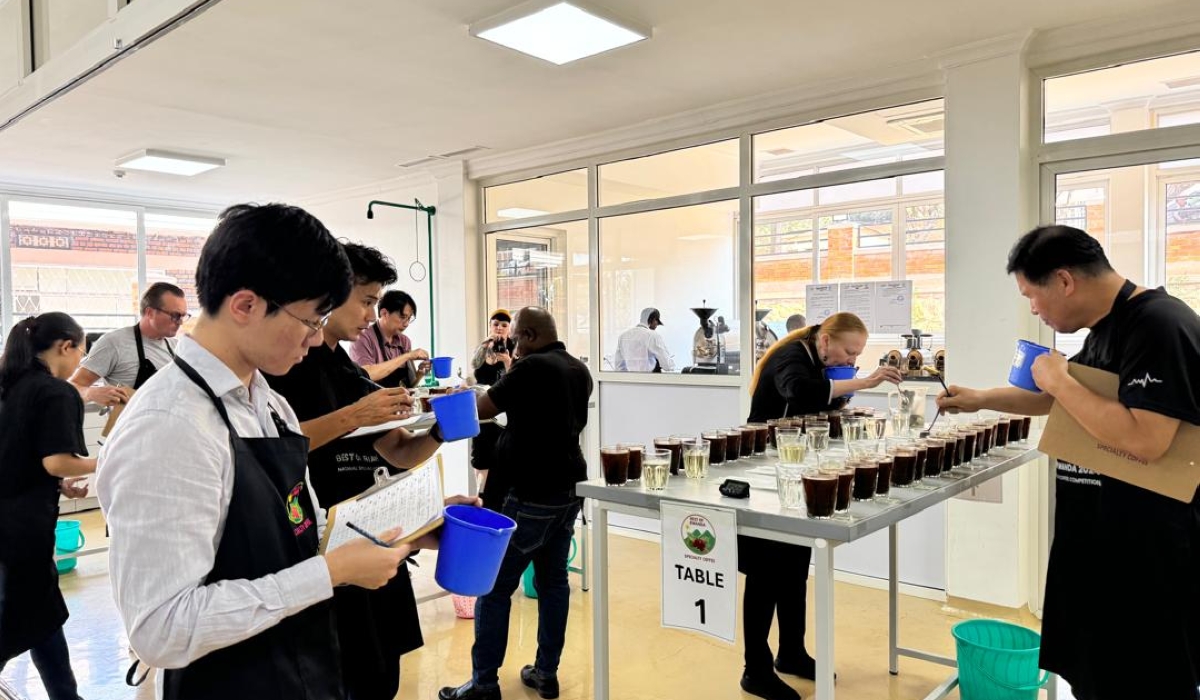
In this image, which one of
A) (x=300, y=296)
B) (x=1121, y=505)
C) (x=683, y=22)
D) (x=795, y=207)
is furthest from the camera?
(x=795, y=207)

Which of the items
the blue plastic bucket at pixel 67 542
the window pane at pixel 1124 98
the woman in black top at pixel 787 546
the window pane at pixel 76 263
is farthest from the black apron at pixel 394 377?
the window pane at pixel 76 263

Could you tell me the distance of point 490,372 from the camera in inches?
181

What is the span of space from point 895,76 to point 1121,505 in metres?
2.94

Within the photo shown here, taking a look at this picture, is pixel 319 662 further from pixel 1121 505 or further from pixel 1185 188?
pixel 1185 188

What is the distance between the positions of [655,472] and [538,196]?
14.2ft

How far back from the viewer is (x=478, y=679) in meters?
3.03

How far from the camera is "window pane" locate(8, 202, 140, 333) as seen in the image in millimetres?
6941

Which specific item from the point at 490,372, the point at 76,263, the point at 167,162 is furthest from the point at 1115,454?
the point at 76,263

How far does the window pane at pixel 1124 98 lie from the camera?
11.7ft

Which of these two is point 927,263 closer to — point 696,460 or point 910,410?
point 910,410

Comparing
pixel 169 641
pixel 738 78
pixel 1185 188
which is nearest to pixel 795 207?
pixel 738 78

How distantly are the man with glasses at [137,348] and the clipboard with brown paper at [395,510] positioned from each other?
11.0ft

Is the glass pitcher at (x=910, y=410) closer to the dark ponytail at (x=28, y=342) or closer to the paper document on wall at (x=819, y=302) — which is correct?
the paper document on wall at (x=819, y=302)

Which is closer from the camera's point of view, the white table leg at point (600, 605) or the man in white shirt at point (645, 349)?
the white table leg at point (600, 605)
